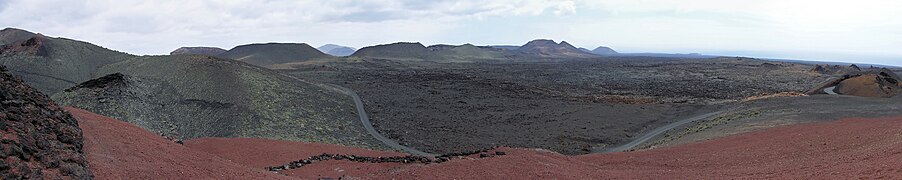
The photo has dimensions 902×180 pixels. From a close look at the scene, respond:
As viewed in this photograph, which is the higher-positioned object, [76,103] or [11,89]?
[11,89]

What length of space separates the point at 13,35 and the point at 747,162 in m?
89.3

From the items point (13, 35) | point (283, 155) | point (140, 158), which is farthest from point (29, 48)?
point (140, 158)

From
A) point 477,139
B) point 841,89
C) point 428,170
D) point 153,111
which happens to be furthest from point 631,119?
point 153,111

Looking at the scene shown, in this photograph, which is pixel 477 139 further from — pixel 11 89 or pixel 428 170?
pixel 11 89

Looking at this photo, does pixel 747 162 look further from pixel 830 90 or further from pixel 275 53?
pixel 275 53

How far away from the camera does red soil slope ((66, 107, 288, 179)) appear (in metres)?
11.6

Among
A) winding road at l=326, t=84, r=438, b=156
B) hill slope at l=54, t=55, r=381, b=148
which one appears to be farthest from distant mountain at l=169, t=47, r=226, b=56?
winding road at l=326, t=84, r=438, b=156

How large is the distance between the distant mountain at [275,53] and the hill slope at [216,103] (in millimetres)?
70096

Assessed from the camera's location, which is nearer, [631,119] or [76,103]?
[76,103]

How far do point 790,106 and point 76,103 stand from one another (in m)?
41.8

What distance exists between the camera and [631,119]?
4084cm

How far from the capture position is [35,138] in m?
11.1

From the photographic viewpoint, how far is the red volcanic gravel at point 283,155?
59.2 ft

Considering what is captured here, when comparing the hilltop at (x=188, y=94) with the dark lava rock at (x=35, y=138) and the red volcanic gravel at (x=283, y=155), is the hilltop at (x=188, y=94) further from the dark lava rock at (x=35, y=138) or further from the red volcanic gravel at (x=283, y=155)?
the dark lava rock at (x=35, y=138)
